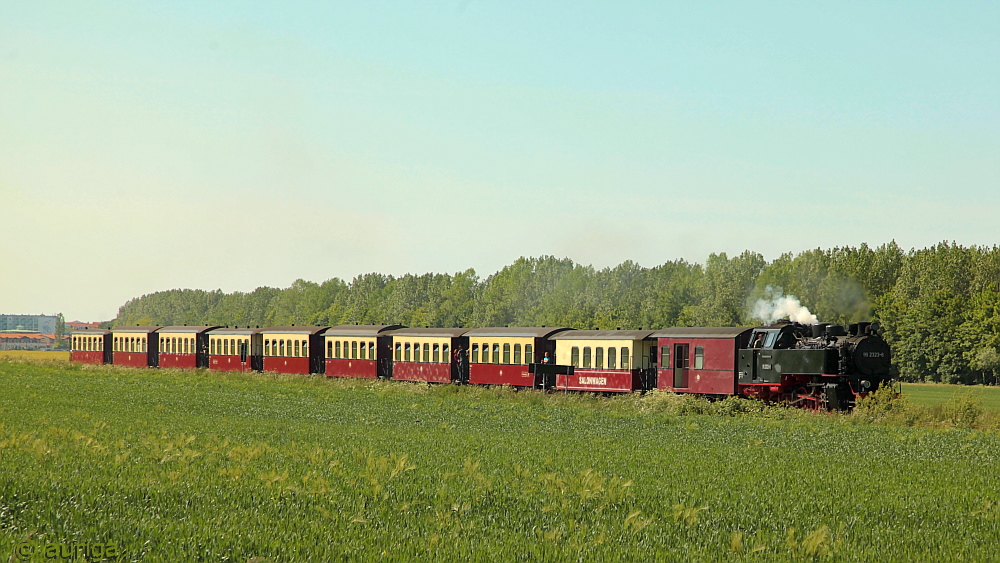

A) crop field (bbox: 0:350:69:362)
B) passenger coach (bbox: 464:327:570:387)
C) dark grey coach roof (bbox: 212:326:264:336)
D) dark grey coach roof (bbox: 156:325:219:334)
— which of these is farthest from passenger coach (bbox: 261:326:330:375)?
crop field (bbox: 0:350:69:362)

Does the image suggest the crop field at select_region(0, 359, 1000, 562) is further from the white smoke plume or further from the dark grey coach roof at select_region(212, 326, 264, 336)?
the dark grey coach roof at select_region(212, 326, 264, 336)

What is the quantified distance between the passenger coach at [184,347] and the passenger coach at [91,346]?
8774 millimetres

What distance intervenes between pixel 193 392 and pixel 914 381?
53853mm

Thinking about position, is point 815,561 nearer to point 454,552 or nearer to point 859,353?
point 454,552

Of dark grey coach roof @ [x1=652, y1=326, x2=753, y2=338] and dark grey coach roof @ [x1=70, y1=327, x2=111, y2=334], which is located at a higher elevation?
dark grey coach roof @ [x1=652, y1=326, x2=753, y2=338]

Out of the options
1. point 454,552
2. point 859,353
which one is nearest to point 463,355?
point 859,353

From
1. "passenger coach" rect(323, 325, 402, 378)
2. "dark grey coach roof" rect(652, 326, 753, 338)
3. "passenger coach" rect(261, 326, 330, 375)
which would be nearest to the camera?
"dark grey coach roof" rect(652, 326, 753, 338)

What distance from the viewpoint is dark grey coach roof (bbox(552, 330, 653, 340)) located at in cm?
3531

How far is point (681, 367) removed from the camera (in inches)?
1321

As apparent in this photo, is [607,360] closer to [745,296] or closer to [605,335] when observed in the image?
[605,335]

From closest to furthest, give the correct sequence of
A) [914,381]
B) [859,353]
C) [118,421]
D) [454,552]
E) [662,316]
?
1. [454,552]
2. [118,421]
3. [859,353]
4. [914,381]
5. [662,316]

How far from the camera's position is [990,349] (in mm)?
62688

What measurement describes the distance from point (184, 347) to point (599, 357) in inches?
1411

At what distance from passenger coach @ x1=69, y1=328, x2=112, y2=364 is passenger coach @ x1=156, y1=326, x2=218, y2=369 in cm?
877
